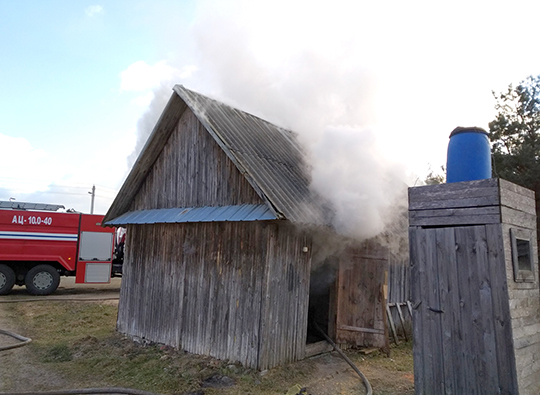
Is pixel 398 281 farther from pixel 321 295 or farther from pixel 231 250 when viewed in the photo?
pixel 231 250

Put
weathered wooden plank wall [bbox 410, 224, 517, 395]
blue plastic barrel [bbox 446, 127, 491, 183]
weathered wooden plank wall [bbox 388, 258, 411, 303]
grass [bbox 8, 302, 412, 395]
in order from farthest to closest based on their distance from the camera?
1. weathered wooden plank wall [bbox 388, 258, 411, 303]
2. grass [bbox 8, 302, 412, 395]
3. blue plastic barrel [bbox 446, 127, 491, 183]
4. weathered wooden plank wall [bbox 410, 224, 517, 395]

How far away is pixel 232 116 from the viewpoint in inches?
392

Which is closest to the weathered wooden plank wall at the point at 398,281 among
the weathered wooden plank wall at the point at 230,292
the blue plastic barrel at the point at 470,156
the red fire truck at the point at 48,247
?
the weathered wooden plank wall at the point at 230,292

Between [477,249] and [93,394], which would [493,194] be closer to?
[477,249]

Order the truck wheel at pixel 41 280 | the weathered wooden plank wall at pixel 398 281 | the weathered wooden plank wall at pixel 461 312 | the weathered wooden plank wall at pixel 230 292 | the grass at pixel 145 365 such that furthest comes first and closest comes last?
the truck wheel at pixel 41 280, the weathered wooden plank wall at pixel 398 281, the weathered wooden plank wall at pixel 230 292, the grass at pixel 145 365, the weathered wooden plank wall at pixel 461 312

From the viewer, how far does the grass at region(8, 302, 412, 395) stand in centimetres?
686

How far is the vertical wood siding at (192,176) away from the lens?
820 centimetres

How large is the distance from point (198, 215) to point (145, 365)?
3.07 metres

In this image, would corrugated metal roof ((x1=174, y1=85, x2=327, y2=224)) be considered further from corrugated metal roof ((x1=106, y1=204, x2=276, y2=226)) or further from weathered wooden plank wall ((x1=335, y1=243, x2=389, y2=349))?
weathered wooden plank wall ((x1=335, y1=243, x2=389, y2=349))

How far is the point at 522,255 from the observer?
5.73 metres

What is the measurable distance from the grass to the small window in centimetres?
301

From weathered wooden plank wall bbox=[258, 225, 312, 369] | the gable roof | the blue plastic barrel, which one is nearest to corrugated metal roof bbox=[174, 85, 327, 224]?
the gable roof

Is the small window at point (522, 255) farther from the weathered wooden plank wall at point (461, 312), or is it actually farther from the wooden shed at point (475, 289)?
the weathered wooden plank wall at point (461, 312)

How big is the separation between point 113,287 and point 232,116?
14991mm
